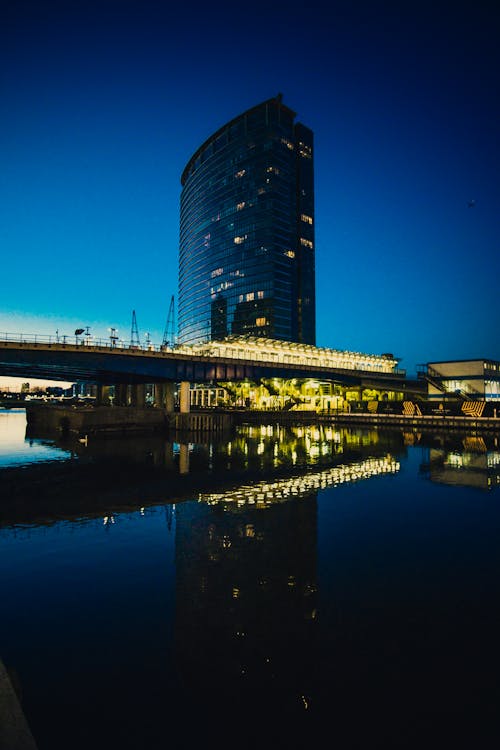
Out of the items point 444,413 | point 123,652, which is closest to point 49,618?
point 123,652

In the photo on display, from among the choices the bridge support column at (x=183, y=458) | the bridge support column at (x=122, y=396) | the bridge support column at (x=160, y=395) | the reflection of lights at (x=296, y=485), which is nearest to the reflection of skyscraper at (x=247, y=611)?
the reflection of lights at (x=296, y=485)

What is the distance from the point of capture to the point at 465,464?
112 feet

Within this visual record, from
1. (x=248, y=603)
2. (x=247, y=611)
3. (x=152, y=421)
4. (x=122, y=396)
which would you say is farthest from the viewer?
(x=122, y=396)

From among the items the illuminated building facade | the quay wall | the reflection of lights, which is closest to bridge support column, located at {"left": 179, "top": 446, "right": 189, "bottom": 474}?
the reflection of lights

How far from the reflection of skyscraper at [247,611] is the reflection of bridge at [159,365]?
1809 inches

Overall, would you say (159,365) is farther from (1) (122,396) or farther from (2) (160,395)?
(1) (122,396)

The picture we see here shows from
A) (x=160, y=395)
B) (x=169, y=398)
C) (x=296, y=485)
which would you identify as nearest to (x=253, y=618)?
(x=296, y=485)

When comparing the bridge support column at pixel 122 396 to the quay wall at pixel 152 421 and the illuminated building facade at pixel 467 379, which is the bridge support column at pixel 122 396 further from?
the illuminated building facade at pixel 467 379

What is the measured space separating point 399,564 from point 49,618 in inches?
428

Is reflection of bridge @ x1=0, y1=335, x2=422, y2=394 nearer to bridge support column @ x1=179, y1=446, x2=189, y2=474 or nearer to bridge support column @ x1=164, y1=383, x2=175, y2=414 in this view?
bridge support column @ x1=164, y1=383, x2=175, y2=414

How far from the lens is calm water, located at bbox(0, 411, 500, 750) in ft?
21.3

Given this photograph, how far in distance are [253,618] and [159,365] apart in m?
58.8

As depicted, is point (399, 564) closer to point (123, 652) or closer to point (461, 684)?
point (461, 684)

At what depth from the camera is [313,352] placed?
14338cm
